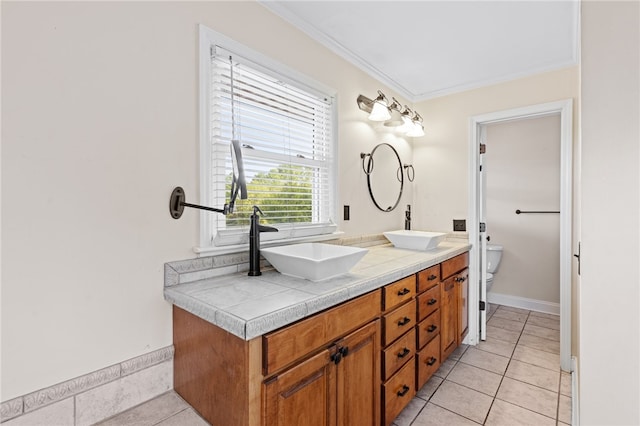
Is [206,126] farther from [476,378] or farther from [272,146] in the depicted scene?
[476,378]

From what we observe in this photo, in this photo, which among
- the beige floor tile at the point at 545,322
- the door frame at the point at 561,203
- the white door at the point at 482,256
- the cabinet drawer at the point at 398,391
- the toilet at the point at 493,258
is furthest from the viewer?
the toilet at the point at 493,258

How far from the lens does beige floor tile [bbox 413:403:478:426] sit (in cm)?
175

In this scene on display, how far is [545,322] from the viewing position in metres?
3.22

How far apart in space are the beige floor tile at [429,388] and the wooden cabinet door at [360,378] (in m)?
0.67

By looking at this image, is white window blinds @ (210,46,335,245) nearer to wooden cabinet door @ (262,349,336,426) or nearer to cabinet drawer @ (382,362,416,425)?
wooden cabinet door @ (262,349,336,426)

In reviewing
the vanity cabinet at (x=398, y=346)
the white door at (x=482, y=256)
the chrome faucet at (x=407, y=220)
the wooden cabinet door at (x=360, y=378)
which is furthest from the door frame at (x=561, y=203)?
the wooden cabinet door at (x=360, y=378)

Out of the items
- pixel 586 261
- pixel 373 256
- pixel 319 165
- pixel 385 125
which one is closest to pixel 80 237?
pixel 319 165

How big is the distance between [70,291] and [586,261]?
184cm

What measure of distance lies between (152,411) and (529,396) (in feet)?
7.12

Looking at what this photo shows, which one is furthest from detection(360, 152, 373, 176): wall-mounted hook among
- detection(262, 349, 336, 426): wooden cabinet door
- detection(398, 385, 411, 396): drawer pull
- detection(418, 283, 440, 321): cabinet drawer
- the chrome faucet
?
detection(262, 349, 336, 426): wooden cabinet door

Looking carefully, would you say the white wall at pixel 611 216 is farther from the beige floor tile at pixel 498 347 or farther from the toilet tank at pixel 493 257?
the toilet tank at pixel 493 257

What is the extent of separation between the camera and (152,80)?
4.11ft

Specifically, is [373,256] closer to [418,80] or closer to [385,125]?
[385,125]

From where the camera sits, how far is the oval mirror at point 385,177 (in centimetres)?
255
